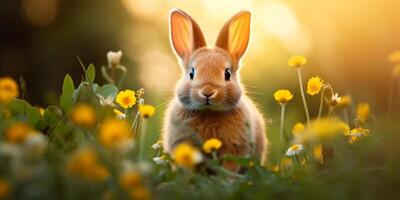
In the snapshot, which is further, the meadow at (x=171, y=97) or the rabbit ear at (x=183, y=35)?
the rabbit ear at (x=183, y=35)

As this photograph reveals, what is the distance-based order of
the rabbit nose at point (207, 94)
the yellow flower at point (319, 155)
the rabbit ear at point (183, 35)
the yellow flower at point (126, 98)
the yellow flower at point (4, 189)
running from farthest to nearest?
1. the rabbit ear at point (183, 35)
2. the rabbit nose at point (207, 94)
3. the yellow flower at point (126, 98)
4. the yellow flower at point (319, 155)
5. the yellow flower at point (4, 189)

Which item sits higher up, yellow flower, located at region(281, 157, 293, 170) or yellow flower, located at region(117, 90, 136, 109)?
yellow flower, located at region(117, 90, 136, 109)

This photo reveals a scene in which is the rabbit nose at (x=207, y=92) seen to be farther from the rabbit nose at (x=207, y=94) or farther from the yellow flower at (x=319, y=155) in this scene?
the yellow flower at (x=319, y=155)

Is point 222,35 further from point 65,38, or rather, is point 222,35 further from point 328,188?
point 65,38

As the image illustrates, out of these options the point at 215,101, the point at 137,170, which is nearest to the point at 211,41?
the point at 215,101

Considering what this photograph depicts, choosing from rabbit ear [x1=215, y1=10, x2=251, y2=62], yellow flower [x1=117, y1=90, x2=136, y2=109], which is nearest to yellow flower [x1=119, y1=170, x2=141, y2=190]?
yellow flower [x1=117, y1=90, x2=136, y2=109]

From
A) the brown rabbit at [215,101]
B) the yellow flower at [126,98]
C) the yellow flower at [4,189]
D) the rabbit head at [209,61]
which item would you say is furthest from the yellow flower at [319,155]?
the yellow flower at [4,189]

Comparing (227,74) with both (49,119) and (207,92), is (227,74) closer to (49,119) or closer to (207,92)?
(207,92)

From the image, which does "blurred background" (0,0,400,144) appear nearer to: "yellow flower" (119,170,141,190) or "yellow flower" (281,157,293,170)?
→ "yellow flower" (281,157,293,170)
